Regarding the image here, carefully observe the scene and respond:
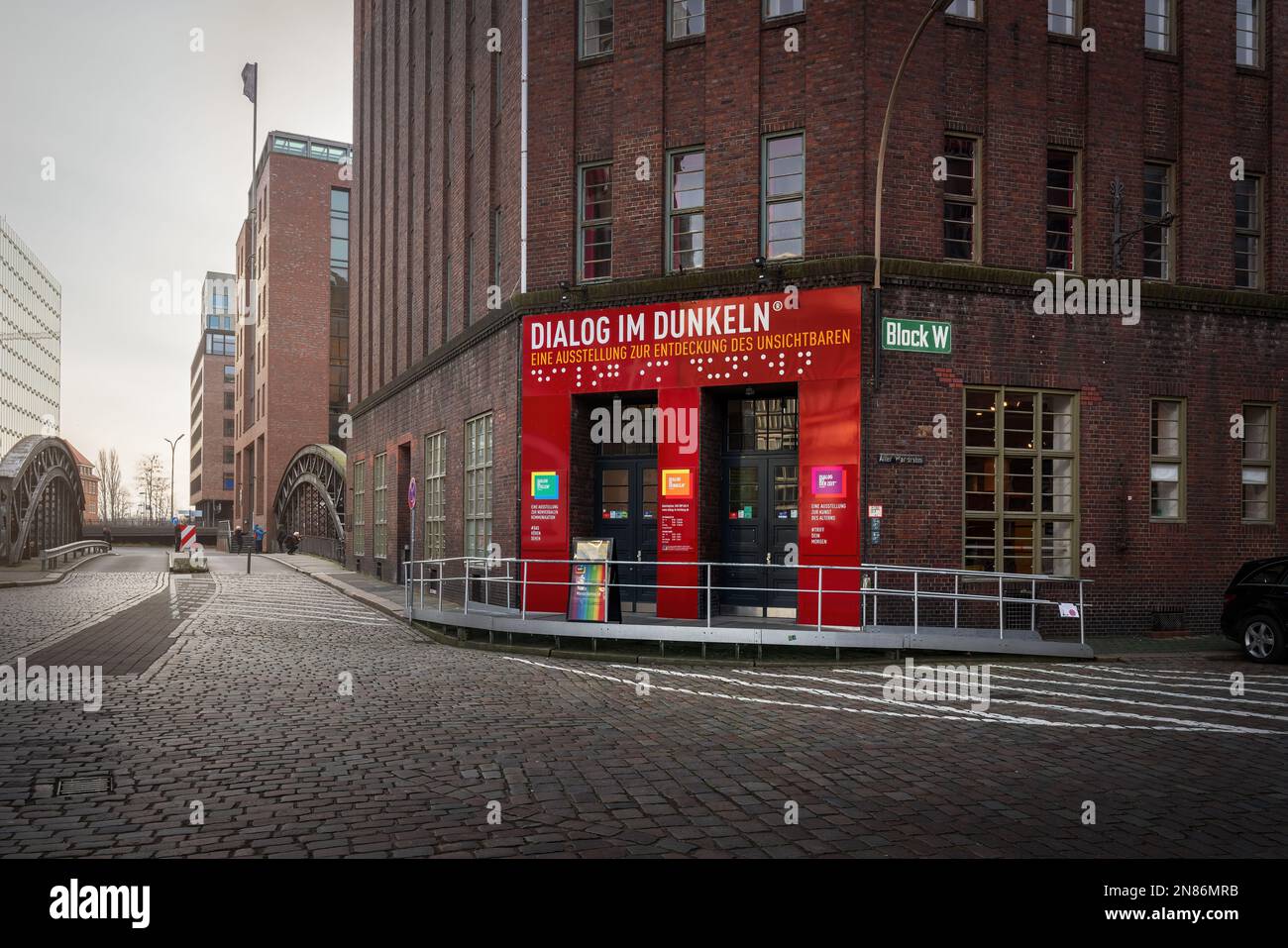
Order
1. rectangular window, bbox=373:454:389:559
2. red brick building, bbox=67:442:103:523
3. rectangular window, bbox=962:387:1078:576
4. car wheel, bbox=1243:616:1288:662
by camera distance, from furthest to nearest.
Result: red brick building, bbox=67:442:103:523 < rectangular window, bbox=373:454:389:559 < rectangular window, bbox=962:387:1078:576 < car wheel, bbox=1243:616:1288:662

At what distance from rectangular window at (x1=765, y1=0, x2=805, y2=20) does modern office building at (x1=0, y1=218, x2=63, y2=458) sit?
248 ft

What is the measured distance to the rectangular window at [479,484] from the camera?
2145 centimetres

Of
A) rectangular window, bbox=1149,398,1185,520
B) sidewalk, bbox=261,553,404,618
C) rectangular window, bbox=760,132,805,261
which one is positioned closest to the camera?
rectangular window, bbox=760,132,805,261

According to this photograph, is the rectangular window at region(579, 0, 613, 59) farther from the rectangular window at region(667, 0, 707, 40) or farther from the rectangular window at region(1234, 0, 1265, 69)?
the rectangular window at region(1234, 0, 1265, 69)

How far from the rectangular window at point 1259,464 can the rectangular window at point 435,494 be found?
683 inches

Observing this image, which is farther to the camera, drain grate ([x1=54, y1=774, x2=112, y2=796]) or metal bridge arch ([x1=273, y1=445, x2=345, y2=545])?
metal bridge arch ([x1=273, y1=445, x2=345, y2=545])

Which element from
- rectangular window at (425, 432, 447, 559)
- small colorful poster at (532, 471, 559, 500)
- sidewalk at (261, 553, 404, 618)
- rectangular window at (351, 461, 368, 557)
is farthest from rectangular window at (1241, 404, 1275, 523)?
rectangular window at (351, 461, 368, 557)

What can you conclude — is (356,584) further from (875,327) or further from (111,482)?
(111,482)

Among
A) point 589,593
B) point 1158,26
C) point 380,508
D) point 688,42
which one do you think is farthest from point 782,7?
point 380,508

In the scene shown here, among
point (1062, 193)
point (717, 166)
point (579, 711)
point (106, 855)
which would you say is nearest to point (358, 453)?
point (717, 166)

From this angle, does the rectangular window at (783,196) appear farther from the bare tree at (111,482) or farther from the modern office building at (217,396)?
the bare tree at (111,482)

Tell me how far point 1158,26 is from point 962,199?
5.70 metres

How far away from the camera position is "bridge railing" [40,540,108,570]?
37781 mm

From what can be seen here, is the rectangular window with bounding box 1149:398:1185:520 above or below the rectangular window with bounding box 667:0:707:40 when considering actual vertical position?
below
